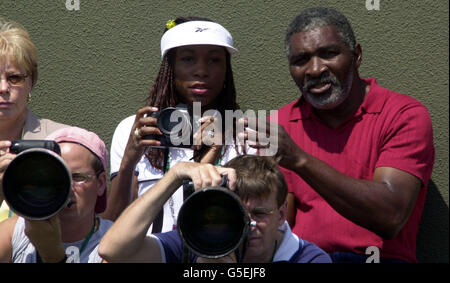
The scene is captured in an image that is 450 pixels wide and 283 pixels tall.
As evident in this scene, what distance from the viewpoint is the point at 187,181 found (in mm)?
2326

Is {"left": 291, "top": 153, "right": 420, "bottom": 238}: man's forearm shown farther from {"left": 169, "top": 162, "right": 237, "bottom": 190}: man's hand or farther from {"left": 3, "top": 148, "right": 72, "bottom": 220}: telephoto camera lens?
{"left": 3, "top": 148, "right": 72, "bottom": 220}: telephoto camera lens

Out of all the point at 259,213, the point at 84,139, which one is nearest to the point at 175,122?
the point at 84,139

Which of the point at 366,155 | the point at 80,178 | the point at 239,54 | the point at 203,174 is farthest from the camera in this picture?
the point at 239,54

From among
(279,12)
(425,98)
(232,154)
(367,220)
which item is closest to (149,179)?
(232,154)

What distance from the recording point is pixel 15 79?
128 inches

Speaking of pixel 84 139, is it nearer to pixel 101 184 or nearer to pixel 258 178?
pixel 101 184

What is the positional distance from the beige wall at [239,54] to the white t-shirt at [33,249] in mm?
1436

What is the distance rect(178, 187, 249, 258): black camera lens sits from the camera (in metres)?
2.25

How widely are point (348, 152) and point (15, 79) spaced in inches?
61.5

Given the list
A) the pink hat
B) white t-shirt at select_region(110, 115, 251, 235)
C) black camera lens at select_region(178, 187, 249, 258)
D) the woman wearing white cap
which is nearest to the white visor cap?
the woman wearing white cap

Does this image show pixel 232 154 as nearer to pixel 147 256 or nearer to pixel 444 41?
pixel 147 256

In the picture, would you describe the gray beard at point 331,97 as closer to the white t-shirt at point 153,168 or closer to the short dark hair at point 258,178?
the white t-shirt at point 153,168

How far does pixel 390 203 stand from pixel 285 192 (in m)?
0.53

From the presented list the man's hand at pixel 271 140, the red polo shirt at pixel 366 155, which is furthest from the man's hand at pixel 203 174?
the red polo shirt at pixel 366 155
